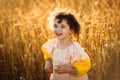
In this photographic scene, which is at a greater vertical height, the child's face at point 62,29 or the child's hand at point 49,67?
the child's face at point 62,29

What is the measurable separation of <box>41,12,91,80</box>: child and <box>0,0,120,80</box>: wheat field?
37 cm

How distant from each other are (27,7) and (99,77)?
0.74 meters

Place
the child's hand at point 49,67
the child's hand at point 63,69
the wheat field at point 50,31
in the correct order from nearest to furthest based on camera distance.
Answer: the child's hand at point 63,69 < the child's hand at point 49,67 < the wheat field at point 50,31

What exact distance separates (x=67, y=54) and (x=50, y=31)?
45 cm

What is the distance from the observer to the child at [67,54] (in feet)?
Answer: 8.79

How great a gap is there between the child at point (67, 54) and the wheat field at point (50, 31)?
0.37 m

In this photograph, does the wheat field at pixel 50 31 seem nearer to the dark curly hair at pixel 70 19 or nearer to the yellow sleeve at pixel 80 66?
the dark curly hair at pixel 70 19

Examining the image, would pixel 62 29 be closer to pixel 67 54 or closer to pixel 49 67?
pixel 67 54

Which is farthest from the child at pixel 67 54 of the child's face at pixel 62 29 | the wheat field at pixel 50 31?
the wheat field at pixel 50 31

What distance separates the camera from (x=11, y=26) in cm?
315

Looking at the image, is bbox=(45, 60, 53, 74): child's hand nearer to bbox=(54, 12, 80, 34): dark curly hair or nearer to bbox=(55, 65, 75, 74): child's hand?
bbox=(55, 65, 75, 74): child's hand

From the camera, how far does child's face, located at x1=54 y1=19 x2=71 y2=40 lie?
2.69 metres

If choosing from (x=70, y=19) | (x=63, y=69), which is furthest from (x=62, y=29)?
(x=63, y=69)

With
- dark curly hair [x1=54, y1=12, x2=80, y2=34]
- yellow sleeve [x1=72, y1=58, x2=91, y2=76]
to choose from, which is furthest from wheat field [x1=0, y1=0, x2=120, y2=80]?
→ yellow sleeve [x1=72, y1=58, x2=91, y2=76]
